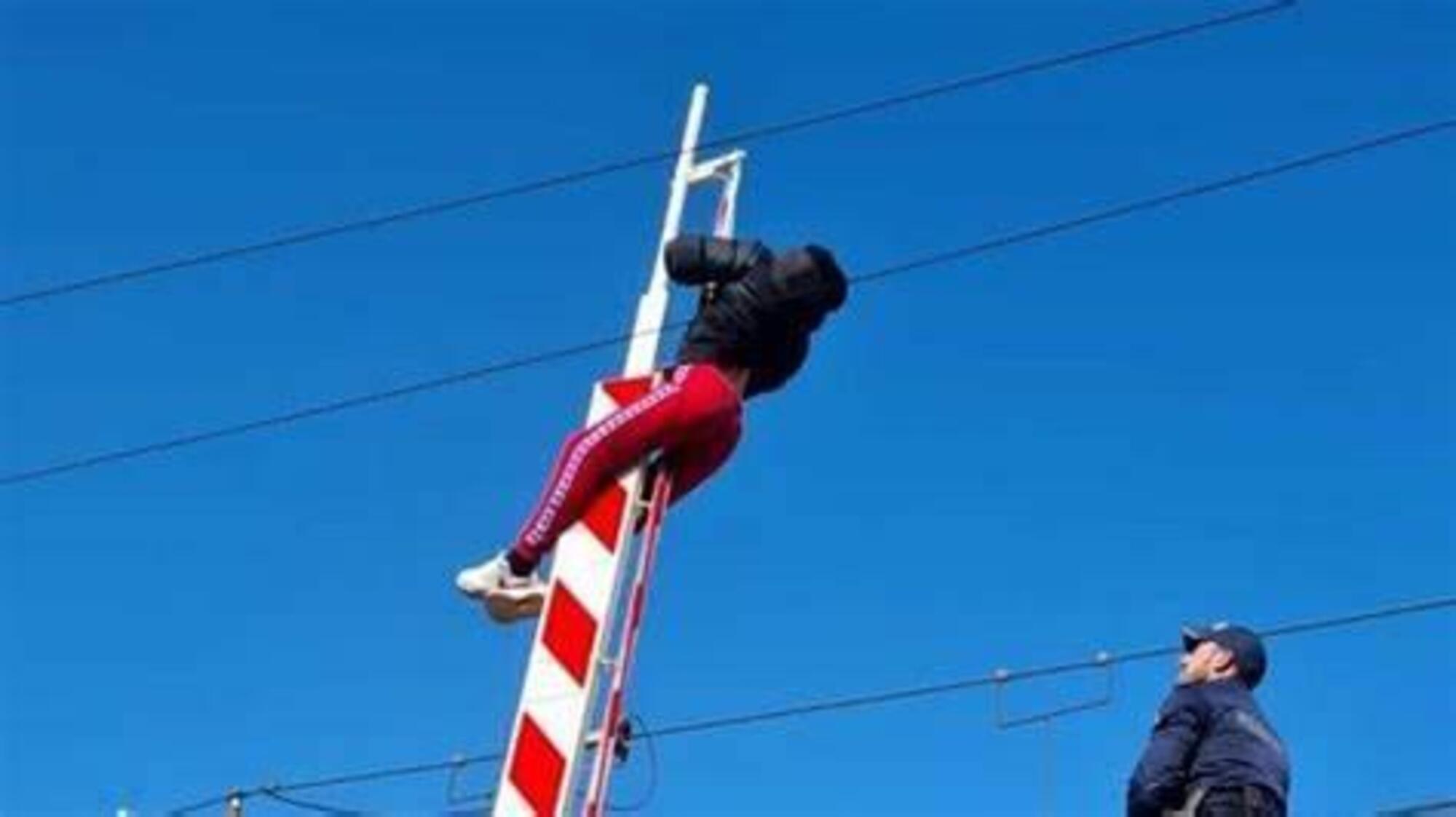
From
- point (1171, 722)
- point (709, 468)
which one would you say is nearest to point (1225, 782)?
point (1171, 722)

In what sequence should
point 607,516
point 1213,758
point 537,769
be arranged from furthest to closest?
point 1213,758
point 607,516
point 537,769

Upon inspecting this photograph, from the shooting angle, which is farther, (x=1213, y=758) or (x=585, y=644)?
(x=1213, y=758)

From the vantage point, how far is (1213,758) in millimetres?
6328

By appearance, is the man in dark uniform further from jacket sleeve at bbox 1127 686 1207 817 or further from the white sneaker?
the white sneaker

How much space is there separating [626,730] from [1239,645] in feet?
6.71

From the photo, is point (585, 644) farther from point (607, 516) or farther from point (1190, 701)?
point (1190, 701)

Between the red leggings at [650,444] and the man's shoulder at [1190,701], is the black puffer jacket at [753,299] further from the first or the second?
the man's shoulder at [1190,701]

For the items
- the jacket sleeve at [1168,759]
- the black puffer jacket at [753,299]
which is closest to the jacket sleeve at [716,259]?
the black puffer jacket at [753,299]

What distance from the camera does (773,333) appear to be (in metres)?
6.00

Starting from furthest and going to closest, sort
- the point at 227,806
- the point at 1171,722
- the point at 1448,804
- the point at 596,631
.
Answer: the point at 227,806
the point at 1448,804
the point at 1171,722
the point at 596,631

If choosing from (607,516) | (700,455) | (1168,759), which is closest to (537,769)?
(607,516)

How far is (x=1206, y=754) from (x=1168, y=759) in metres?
0.10

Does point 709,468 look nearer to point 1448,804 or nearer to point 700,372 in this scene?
point 700,372

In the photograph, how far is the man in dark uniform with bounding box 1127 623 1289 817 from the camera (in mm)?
6246
